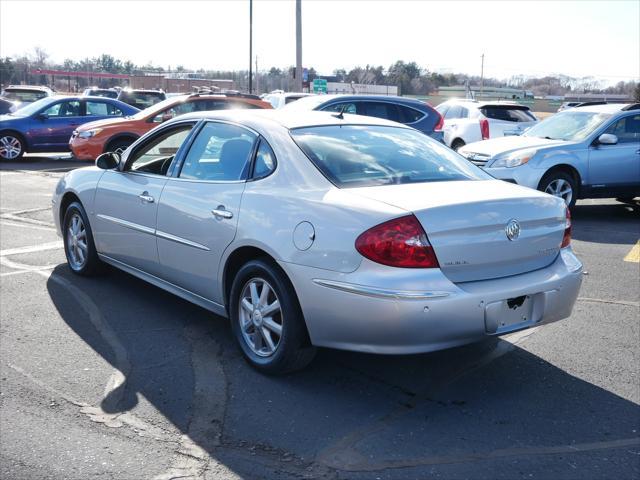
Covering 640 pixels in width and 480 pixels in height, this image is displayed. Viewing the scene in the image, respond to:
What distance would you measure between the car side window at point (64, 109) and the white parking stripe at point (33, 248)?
10898mm

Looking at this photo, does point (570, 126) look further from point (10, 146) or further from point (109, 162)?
point (10, 146)

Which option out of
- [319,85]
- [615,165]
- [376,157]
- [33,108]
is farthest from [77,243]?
[319,85]

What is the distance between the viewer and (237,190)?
15.1 ft

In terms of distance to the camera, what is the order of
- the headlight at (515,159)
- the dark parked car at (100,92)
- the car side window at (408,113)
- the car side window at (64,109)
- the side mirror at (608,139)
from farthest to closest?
the dark parked car at (100,92) → the car side window at (64,109) → the car side window at (408,113) → the side mirror at (608,139) → the headlight at (515,159)

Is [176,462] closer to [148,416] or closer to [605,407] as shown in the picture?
[148,416]

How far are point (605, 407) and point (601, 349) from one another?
1002 mm

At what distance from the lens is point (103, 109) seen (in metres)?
18.6

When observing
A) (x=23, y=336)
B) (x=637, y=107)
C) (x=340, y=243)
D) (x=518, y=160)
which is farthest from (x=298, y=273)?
(x=637, y=107)

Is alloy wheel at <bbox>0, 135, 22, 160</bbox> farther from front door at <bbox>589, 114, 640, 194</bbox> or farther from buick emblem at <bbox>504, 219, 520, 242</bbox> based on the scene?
buick emblem at <bbox>504, 219, 520, 242</bbox>

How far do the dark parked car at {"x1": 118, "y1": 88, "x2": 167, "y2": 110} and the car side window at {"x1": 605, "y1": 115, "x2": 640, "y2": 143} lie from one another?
66.0 feet

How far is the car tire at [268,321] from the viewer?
4156 millimetres

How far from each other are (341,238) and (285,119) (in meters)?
1.36

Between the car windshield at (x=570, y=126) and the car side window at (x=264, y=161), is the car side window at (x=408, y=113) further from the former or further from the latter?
the car side window at (x=264, y=161)

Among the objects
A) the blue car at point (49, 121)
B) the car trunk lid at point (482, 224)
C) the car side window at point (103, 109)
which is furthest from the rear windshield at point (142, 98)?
the car trunk lid at point (482, 224)
